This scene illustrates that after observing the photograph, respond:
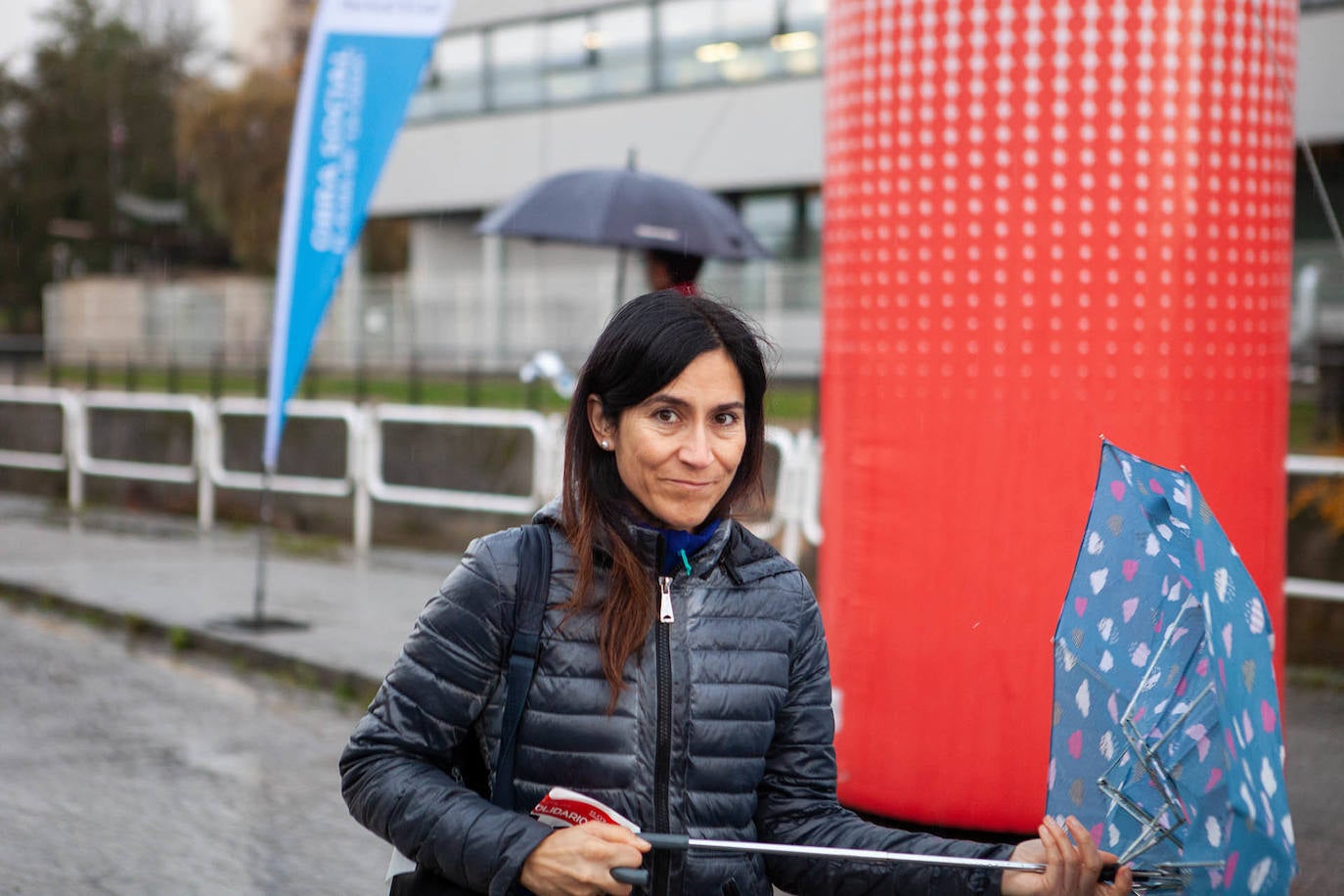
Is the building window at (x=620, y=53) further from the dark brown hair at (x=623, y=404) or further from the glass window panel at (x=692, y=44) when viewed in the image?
the dark brown hair at (x=623, y=404)

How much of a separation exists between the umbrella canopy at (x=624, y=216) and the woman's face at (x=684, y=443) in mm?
5989

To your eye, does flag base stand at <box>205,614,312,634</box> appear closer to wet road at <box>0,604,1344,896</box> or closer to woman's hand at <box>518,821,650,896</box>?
wet road at <box>0,604,1344,896</box>

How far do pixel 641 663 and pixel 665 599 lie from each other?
10 cm

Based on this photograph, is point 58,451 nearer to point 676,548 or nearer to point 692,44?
point 692,44

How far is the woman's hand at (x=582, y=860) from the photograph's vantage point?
208 centimetres

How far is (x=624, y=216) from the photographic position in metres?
8.57

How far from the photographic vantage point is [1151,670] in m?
2.01

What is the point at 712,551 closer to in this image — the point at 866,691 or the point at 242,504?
the point at 866,691

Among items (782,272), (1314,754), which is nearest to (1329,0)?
(782,272)

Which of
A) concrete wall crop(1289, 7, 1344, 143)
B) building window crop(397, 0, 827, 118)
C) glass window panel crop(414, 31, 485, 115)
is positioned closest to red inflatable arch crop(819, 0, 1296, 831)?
concrete wall crop(1289, 7, 1344, 143)

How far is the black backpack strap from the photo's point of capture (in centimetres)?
227

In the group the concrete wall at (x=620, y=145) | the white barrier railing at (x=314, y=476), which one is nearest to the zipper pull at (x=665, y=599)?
the white barrier railing at (x=314, y=476)

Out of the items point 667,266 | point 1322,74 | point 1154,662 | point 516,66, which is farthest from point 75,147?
point 1154,662

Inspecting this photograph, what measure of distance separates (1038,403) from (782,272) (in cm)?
2046
